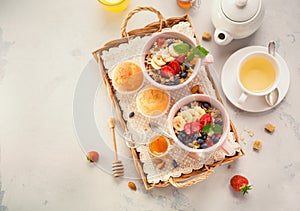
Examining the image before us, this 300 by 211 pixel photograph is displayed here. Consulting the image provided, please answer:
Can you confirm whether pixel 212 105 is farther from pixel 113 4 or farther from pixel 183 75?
pixel 113 4

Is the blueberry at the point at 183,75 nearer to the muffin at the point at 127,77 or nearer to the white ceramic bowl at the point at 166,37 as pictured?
the white ceramic bowl at the point at 166,37

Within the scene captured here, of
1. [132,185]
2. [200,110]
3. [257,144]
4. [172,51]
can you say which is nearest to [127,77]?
[172,51]

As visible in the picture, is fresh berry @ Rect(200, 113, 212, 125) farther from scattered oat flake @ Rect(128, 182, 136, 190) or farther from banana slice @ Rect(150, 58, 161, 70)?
scattered oat flake @ Rect(128, 182, 136, 190)

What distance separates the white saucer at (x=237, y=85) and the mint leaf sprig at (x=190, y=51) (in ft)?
0.63

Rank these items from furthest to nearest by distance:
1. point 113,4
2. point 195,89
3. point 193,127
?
point 113,4 < point 195,89 < point 193,127

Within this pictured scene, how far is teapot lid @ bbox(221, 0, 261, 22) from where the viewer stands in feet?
4.76

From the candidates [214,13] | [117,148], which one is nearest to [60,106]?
[117,148]

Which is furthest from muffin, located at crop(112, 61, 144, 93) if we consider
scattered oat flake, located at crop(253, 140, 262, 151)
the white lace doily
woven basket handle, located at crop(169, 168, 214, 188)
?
scattered oat flake, located at crop(253, 140, 262, 151)

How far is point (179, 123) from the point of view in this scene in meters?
1.38

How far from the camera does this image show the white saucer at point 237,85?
1563 mm

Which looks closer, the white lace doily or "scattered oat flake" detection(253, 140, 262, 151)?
the white lace doily

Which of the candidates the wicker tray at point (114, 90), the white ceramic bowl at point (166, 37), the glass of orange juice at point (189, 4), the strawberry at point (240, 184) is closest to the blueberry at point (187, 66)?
the white ceramic bowl at point (166, 37)

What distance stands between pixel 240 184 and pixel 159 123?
370mm

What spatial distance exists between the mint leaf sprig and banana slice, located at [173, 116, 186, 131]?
0.21 meters
